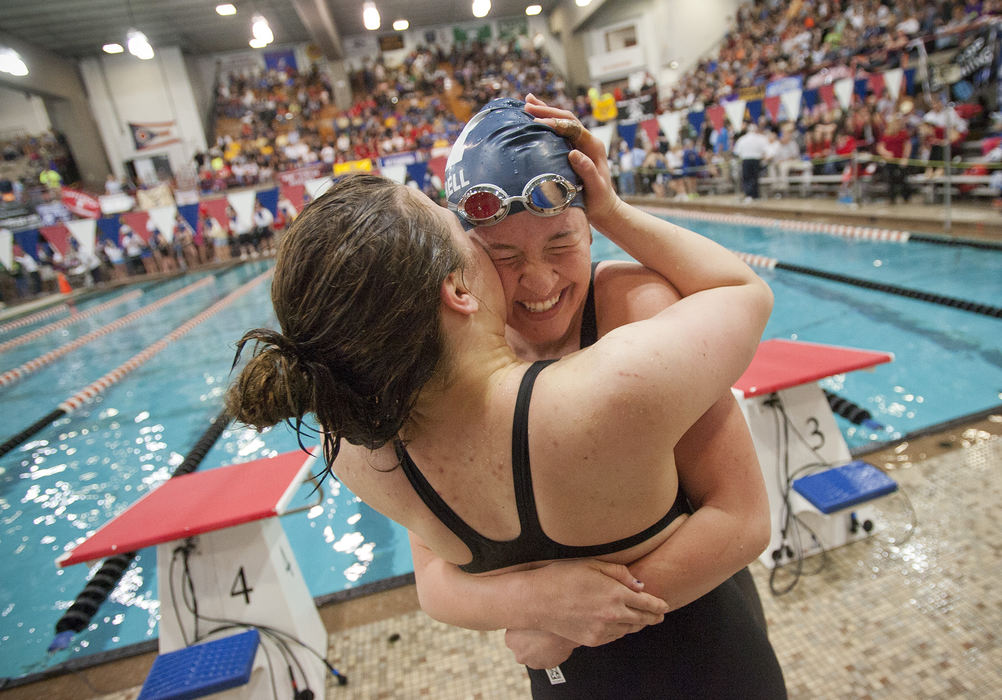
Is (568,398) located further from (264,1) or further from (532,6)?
(532,6)

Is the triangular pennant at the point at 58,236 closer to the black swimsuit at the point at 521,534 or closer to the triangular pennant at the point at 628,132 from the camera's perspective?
the triangular pennant at the point at 628,132

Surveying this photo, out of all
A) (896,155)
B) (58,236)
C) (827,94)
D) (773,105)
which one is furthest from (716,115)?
(58,236)

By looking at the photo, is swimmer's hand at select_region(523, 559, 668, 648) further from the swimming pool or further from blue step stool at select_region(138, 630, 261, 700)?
blue step stool at select_region(138, 630, 261, 700)

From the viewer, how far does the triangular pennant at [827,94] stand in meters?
11.6

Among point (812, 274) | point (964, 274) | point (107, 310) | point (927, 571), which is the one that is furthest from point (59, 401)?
point (964, 274)

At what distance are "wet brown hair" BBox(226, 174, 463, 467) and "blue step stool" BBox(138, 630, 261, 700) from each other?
1.50 m

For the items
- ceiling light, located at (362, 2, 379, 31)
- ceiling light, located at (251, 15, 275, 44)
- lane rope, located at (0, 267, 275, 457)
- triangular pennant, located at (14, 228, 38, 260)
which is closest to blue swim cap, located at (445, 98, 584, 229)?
lane rope, located at (0, 267, 275, 457)

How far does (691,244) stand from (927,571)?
219 centimetres

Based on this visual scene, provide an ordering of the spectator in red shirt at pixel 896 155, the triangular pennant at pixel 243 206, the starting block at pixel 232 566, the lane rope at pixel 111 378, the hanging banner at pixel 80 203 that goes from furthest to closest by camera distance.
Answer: the hanging banner at pixel 80 203 → the triangular pennant at pixel 243 206 → the spectator in red shirt at pixel 896 155 → the lane rope at pixel 111 378 → the starting block at pixel 232 566

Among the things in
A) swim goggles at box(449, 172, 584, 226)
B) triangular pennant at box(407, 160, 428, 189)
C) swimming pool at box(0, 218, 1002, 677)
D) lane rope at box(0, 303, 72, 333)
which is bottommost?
swimming pool at box(0, 218, 1002, 677)

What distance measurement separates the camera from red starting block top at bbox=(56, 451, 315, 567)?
1.87 m

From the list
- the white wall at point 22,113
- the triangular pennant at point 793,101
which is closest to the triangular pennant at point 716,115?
the triangular pennant at point 793,101

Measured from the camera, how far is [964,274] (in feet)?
20.4

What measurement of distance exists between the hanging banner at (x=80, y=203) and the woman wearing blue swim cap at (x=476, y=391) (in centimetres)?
2414
